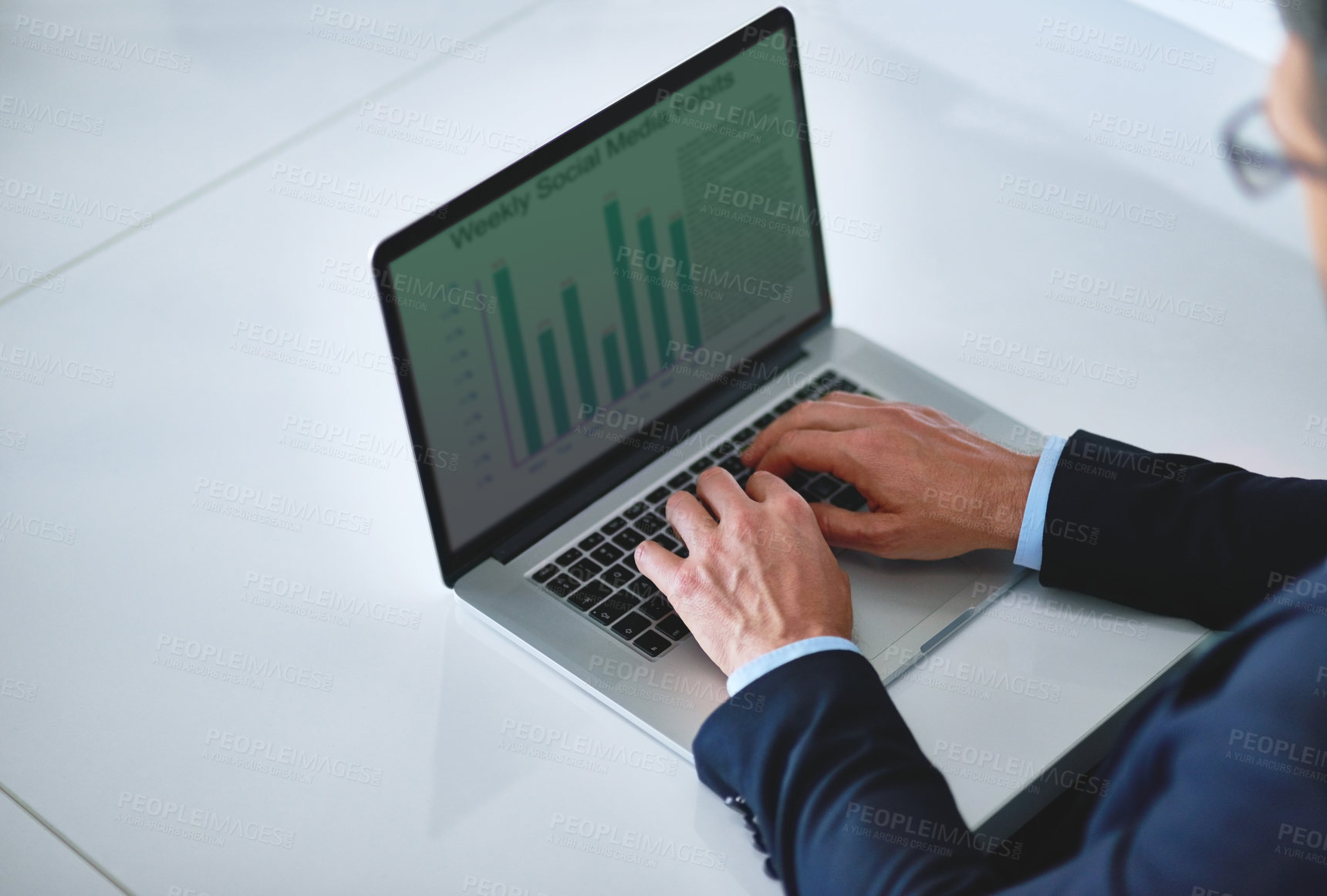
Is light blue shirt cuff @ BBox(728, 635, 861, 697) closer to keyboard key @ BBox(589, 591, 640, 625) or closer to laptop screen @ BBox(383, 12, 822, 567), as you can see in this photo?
keyboard key @ BBox(589, 591, 640, 625)

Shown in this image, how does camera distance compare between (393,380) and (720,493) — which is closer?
(720,493)

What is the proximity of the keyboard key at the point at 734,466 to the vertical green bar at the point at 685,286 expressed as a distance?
111 millimetres

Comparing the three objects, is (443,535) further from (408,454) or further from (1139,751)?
(1139,751)

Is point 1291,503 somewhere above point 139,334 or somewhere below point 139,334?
below

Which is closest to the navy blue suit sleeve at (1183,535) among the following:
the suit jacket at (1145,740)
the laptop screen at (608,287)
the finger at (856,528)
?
the suit jacket at (1145,740)

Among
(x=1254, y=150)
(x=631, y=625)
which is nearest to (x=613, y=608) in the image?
(x=631, y=625)

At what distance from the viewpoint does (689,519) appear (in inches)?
42.0

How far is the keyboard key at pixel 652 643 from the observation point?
39.6 inches

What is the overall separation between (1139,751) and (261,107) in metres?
1.25

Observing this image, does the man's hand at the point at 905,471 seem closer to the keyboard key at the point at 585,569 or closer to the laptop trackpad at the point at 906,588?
the laptop trackpad at the point at 906,588

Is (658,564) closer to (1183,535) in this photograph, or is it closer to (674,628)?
(674,628)

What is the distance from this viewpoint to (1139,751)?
0.80 m

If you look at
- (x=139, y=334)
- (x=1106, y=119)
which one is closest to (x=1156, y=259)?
(x=1106, y=119)

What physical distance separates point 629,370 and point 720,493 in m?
0.15
